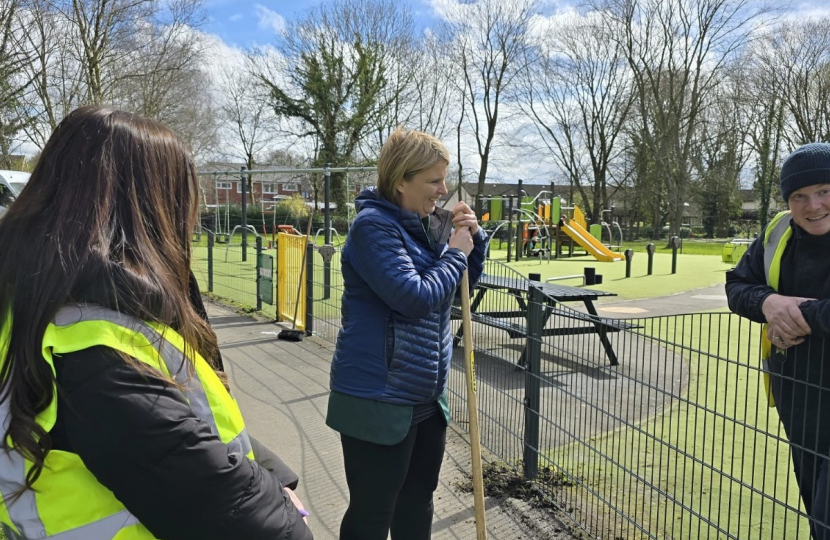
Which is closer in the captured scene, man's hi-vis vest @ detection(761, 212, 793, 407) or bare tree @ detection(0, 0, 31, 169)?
man's hi-vis vest @ detection(761, 212, 793, 407)

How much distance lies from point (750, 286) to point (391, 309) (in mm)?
1373

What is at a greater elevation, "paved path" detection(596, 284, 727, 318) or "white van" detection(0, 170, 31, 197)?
"white van" detection(0, 170, 31, 197)

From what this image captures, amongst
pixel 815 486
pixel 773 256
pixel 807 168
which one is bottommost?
pixel 815 486

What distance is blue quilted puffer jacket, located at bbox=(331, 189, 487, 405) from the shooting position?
1941 mm

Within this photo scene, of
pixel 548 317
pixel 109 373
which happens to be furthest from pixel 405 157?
pixel 548 317

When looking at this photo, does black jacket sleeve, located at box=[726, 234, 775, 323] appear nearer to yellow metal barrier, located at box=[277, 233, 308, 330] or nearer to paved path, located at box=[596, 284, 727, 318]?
yellow metal barrier, located at box=[277, 233, 308, 330]

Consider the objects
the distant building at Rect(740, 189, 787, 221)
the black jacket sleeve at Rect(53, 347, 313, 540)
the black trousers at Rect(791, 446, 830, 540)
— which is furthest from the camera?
the distant building at Rect(740, 189, 787, 221)

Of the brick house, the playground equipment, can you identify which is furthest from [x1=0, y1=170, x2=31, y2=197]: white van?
the playground equipment

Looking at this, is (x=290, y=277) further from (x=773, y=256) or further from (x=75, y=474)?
(x=75, y=474)

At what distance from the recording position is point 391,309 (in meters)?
2.01

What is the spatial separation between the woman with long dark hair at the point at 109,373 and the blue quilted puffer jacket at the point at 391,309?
32.0 inches

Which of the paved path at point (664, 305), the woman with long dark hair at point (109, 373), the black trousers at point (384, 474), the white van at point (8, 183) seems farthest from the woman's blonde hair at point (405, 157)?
the white van at point (8, 183)

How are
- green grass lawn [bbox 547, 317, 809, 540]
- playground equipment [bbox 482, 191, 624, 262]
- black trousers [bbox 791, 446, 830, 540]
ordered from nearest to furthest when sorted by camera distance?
black trousers [bbox 791, 446, 830, 540]
green grass lawn [bbox 547, 317, 809, 540]
playground equipment [bbox 482, 191, 624, 262]

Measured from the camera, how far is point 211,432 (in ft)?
3.48
